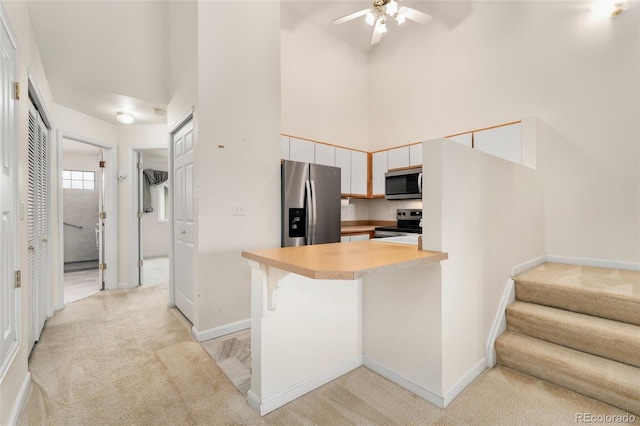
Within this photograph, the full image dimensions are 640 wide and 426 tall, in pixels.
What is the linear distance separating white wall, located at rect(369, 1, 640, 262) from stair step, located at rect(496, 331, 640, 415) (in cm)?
156

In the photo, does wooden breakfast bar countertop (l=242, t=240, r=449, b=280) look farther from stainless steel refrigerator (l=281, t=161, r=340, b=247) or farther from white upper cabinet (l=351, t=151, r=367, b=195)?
white upper cabinet (l=351, t=151, r=367, b=195)

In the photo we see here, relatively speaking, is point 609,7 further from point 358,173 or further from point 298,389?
point 298,389

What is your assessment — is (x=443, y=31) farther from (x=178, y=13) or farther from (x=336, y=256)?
(x=336, y=256)

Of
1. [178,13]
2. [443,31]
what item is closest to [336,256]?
[178,13]

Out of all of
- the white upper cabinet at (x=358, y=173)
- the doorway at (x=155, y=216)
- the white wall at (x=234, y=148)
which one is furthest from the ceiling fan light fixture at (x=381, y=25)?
the doorway at (x=155, y=216)

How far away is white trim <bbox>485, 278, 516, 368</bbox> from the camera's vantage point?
1977 mm

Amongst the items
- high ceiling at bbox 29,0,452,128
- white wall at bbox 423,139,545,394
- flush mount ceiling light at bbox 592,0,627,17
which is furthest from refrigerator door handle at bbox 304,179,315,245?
flush mount ceiling light at bbox 592,0,627,17

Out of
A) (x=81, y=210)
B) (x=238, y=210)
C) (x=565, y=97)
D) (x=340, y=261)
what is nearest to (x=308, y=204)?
(x=238, y=210)

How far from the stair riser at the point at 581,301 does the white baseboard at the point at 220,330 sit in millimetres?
2384

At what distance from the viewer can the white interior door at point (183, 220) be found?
2.68 meters

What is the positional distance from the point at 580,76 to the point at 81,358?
5084 millimetres

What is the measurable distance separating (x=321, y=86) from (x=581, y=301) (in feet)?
13.2

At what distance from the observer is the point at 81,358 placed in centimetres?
211

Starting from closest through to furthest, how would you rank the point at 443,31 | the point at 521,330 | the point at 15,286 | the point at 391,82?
the point at 15,286 → the point at 521,330 → the point at 443,31 → the point at 391,82
